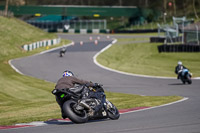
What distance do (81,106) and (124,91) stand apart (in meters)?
13.8

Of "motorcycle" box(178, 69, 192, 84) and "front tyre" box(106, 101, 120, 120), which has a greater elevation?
"front tyre" box(106, 101, 120, 120)

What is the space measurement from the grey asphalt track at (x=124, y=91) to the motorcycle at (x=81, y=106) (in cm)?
21

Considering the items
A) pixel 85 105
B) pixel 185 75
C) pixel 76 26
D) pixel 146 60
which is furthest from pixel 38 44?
pixel 85 105

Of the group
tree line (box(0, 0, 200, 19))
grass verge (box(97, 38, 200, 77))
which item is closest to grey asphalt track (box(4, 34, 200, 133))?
grass verge (box(97, 38, 200, 77))

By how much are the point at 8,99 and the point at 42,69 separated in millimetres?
14383

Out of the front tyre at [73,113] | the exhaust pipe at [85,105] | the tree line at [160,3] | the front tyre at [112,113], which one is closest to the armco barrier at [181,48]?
the front tyre at [112,113]

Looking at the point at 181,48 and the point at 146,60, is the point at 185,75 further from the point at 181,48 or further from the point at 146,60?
the point at 181,48

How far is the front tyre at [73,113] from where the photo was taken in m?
11.8

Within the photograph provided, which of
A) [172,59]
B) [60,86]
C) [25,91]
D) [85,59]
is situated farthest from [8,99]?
[172,59]

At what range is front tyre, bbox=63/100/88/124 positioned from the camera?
11.8 m

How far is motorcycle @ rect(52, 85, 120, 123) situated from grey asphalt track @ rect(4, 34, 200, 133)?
0.68 feet

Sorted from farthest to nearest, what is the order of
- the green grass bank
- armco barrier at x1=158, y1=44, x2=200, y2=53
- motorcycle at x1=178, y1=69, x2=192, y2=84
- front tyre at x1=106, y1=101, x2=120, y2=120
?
1. armco barrier at x1=158, y1=44, x2=200, y2=53
2. motorcycle at x1=178, y1=69, x2=192, y2=84
3. the green grass bank
4. front tyre at x1=106, y1=101, x2=120, y2=120

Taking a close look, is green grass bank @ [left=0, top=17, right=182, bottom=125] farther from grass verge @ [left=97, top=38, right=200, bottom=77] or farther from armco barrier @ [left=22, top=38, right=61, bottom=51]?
grass verge @ [left=97, top=38, right=200, bottom=77]

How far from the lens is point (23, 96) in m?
24.5
